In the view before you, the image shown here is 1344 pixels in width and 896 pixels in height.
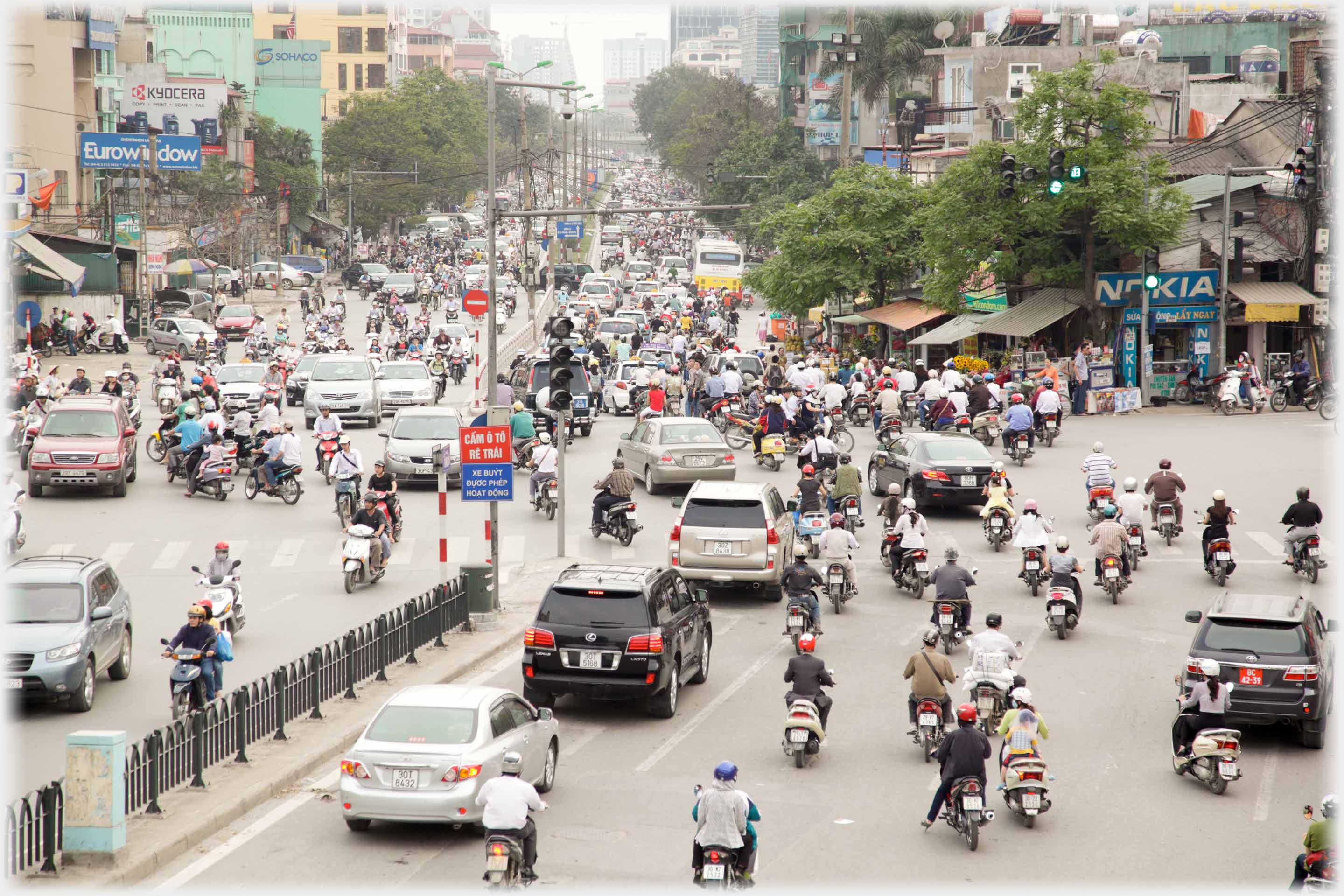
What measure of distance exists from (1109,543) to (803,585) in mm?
5056

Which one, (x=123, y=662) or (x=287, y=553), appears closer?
(x=123, y=662)

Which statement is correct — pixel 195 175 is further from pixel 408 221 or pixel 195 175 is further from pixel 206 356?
pixel 408 221

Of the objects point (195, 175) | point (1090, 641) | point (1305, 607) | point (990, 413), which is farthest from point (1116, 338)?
point (195, 175)

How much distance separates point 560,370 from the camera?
23.5 m

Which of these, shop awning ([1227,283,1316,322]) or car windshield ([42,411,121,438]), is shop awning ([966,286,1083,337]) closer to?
shop awning ([1227,283,1316,322])

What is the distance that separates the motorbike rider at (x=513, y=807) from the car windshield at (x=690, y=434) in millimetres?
19233

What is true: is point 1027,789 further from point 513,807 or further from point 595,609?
point 595,609

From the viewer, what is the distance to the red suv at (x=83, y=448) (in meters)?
29.6

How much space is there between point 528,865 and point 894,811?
3.86m

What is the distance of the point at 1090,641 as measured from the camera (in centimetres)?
2033

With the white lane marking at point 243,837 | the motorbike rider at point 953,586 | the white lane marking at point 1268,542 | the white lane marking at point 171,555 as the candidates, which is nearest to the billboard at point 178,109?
the white lane marking at point 171,555

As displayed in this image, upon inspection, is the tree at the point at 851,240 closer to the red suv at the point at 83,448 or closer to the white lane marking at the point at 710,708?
the red suv at the point at 83,448

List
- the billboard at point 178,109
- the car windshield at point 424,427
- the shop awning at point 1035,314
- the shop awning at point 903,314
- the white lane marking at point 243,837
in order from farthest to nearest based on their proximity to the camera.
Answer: the billboard at point 178,109 → the shop awning at point 903,314 → the shop awning at point 1035,314 → the car windshield at point 424,427 → the white lane marking at point 243,837

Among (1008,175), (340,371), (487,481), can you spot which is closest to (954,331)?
(1008,175)
